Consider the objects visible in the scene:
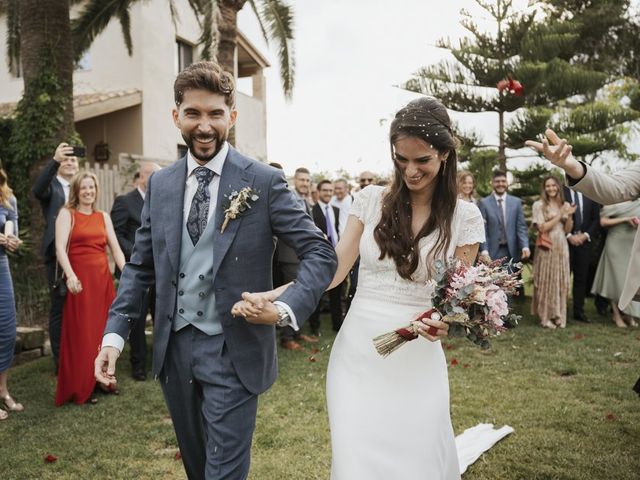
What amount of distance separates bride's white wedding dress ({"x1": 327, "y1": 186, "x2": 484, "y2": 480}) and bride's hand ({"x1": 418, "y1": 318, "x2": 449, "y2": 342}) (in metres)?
0.36

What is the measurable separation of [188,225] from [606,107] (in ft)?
43.1

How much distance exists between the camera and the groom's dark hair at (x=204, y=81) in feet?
8.13

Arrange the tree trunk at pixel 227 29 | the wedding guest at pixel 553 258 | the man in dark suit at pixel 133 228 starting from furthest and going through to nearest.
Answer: the tree trunk at pixel 227 29, the wedding guest at pixel 553 258, the man in dark suit at pixel 133 228

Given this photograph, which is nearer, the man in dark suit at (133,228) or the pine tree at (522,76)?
the man in dark suit at (133,228)

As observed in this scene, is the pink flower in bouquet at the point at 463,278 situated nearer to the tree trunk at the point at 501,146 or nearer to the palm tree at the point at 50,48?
the palm tree at the point at 50,48

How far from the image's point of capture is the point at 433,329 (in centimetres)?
256

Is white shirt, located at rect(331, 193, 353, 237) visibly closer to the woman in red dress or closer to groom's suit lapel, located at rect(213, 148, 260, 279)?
the woman in red dress

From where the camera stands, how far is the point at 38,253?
8.84 metres

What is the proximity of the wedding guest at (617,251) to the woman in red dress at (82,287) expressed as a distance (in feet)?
24.4

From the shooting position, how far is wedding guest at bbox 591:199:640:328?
9195 millimetres

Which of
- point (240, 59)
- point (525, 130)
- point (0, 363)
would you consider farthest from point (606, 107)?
point (240, 59)

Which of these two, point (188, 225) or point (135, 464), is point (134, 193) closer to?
point (135, 464)

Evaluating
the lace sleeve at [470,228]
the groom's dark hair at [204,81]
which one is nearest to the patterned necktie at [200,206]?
the groom's dark hair at [204,81]

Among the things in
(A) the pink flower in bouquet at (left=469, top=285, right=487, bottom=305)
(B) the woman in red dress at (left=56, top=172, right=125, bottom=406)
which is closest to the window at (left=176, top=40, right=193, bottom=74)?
(B) the woman in red dress at (left=56, top=172, right=125, bottom=406)
